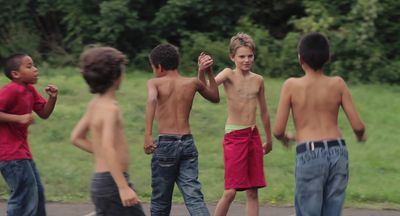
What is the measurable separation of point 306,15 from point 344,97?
13.0 m

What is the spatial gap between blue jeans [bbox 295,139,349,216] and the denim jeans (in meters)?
1.12

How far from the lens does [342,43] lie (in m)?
16.7

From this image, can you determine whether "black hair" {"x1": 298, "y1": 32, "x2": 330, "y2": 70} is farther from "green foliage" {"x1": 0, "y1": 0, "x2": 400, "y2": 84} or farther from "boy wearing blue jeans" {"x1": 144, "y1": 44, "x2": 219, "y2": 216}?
"green foliage" {"x1": 0, "y1": 0, "x2": 400, "y2": 84}

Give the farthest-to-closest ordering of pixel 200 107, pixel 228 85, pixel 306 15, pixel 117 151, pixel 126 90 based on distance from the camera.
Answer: pixel 306 15, pixel 126 90, pixel 200 107, pixel 228 85, pixel 117 151

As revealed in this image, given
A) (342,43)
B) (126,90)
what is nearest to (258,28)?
(342,43)

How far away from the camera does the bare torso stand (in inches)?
210

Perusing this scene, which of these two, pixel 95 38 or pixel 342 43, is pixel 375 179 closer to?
pixel 342 43

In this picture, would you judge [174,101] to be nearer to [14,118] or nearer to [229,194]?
[229,194]

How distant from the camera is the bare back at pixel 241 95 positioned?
6691 millimetres

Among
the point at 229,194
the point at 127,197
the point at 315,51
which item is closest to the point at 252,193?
the point at 229,194

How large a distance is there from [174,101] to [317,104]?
133 cm

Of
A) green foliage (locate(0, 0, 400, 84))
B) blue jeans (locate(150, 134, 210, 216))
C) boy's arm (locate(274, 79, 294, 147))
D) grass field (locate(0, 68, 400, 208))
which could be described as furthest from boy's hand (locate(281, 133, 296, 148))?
green foliage (locate(0, 0, 400, 84))

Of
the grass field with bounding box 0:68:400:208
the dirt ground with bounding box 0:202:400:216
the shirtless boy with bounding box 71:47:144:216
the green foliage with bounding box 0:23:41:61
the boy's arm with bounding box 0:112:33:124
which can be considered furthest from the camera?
the green foliage with bounding box 0:23:41:61

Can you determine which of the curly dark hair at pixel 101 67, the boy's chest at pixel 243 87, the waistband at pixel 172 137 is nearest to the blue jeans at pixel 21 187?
the waistband at pixel 172 137
